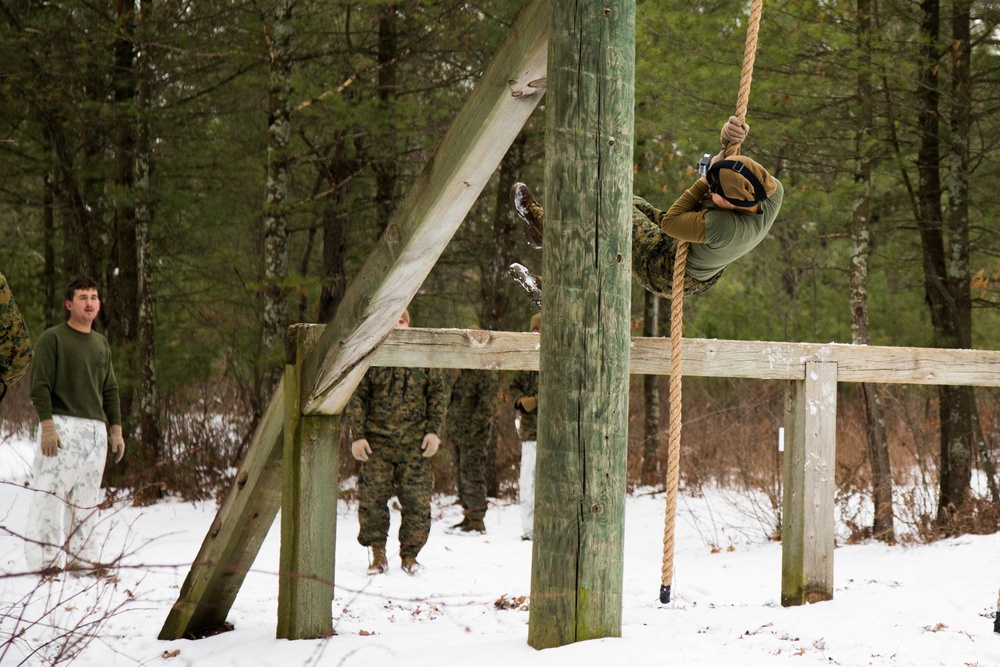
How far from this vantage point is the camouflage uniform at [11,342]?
2.99 m

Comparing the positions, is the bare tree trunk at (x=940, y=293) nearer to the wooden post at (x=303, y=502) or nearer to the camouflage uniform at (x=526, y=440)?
the camouflage uniform at (x=526, y=440)

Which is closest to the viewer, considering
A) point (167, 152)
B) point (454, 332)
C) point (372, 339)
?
point (372, 339)

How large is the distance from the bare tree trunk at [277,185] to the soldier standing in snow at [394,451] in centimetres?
302

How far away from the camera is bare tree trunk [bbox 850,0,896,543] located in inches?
298

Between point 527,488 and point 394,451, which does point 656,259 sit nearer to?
point 394,451

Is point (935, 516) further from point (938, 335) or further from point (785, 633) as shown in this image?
point (785, 633)

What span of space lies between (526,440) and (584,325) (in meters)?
5.39

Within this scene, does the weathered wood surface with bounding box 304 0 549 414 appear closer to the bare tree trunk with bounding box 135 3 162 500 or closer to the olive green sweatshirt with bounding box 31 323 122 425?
the olive green sweatshirt with bounding box 31 323 122 425

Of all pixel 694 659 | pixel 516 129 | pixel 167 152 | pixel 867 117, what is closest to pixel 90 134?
pixel 167 152

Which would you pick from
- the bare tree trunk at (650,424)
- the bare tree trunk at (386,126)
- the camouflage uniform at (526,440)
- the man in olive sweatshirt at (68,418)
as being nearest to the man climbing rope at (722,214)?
the man in olive sweatshirt at (68,418)

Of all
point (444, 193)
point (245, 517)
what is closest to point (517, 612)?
point (245, 517)

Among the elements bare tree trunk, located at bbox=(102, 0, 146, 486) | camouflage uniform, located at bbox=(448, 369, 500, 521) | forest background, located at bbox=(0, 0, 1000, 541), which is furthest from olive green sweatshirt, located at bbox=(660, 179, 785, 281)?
bare tree trunk, located at bbox=(102, 0, 146, 486)

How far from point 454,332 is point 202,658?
185 cm

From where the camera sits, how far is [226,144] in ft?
37.4
